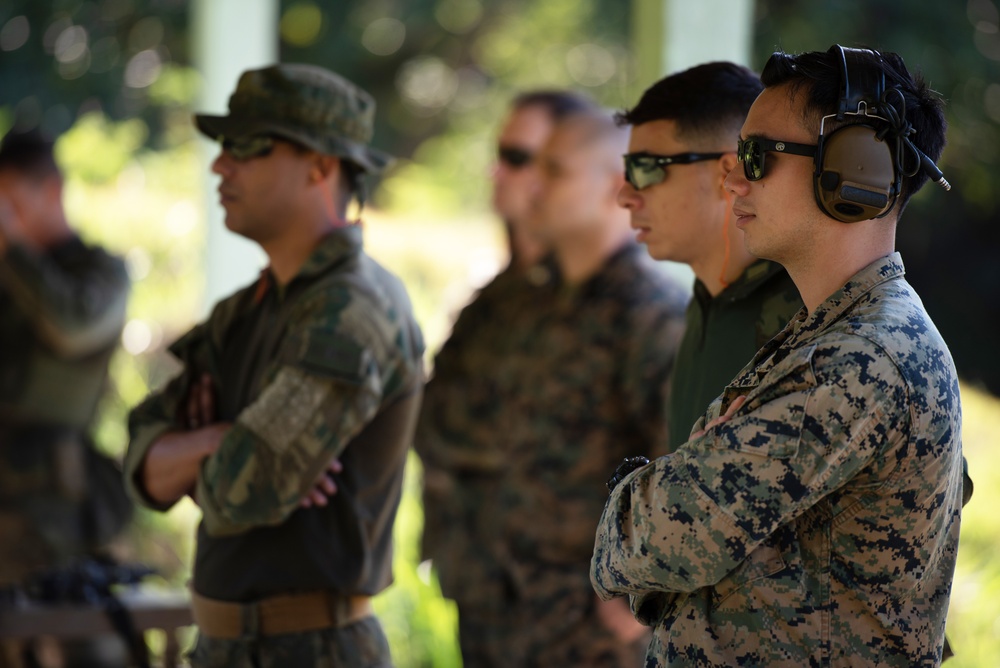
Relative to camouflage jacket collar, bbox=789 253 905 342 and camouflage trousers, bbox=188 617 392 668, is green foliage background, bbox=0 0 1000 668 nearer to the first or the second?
camouflage trousers, bbox=188 617 392 668

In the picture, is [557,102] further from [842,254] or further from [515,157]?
[842,254]

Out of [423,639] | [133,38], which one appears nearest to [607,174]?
[423,639]

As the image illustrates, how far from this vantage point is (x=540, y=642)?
3.94m

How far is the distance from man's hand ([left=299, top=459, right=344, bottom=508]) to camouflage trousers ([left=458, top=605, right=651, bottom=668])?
1.33 meters

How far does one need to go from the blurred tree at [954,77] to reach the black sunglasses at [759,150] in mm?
7355

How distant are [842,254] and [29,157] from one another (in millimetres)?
4312

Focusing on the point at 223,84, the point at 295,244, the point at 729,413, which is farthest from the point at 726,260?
the point at 223,84

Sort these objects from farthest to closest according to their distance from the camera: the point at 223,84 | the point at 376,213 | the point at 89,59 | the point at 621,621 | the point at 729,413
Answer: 1. the point at 376,213
2. the point at 89,59
3. the point at 223,84
4. the point at 621,621
5. the point at 729,413

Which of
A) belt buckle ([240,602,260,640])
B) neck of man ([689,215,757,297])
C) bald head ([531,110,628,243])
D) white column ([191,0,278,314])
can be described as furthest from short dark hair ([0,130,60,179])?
neck of man ([689,215,757,297])

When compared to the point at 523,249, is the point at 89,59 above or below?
above

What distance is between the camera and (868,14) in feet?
31.0

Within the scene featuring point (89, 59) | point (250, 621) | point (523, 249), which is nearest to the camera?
point (250, 621)

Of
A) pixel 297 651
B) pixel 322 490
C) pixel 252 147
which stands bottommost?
pixel 297 651

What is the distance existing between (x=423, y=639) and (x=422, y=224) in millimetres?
10031
